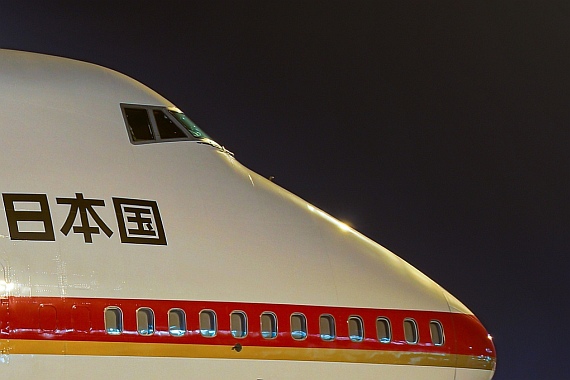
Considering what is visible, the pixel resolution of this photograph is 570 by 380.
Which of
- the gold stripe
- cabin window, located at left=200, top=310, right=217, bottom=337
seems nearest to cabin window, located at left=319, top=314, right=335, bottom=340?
the gold stripe

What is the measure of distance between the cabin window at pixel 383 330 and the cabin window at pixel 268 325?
4.35ft

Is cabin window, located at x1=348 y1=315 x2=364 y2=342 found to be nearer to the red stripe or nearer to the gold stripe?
the red stripe

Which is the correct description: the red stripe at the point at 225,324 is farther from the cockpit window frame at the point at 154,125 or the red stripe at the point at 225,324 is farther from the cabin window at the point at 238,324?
the cockpit window frame at the point at 154,125

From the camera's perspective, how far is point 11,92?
10.3 metres

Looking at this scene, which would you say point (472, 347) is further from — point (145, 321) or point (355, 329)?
point (145, 321)

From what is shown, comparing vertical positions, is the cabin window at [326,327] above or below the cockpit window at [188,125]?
below

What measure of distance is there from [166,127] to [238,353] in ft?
10.1

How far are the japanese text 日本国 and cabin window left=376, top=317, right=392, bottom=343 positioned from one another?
2753mm

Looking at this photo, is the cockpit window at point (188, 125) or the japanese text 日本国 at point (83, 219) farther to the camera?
the cockpit window at point (188, 125)

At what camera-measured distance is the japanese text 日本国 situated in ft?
30.7

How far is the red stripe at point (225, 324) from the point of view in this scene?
355 inches

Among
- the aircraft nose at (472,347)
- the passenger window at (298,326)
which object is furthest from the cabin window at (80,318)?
the aircraft nose at (472,347)

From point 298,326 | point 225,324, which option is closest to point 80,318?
point 225,324

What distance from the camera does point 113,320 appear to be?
9305 millimetres
